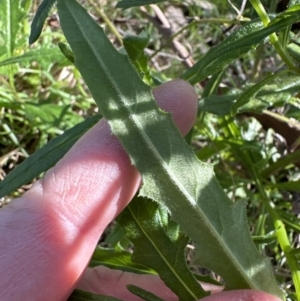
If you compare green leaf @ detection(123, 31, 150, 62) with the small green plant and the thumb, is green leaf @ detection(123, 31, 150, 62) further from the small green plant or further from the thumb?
the thumb

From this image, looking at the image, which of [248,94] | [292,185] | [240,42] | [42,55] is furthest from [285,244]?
[42,55]

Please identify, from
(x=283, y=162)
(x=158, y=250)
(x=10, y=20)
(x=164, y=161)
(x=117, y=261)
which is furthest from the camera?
(x=10, y=20)

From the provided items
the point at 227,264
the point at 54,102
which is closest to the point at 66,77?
the point at 54,102

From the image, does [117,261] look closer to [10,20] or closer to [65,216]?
[65,216]

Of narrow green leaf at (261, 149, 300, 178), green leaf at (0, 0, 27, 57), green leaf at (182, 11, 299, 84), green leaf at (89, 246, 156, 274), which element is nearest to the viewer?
green leaf at (182, 11, 299, 84)

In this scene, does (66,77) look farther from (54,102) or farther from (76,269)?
(76,269)

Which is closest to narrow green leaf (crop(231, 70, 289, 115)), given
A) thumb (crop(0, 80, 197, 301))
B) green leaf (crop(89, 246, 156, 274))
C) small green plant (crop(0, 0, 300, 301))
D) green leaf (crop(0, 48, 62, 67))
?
small green plant (crop(0, 0, 300, 301))
